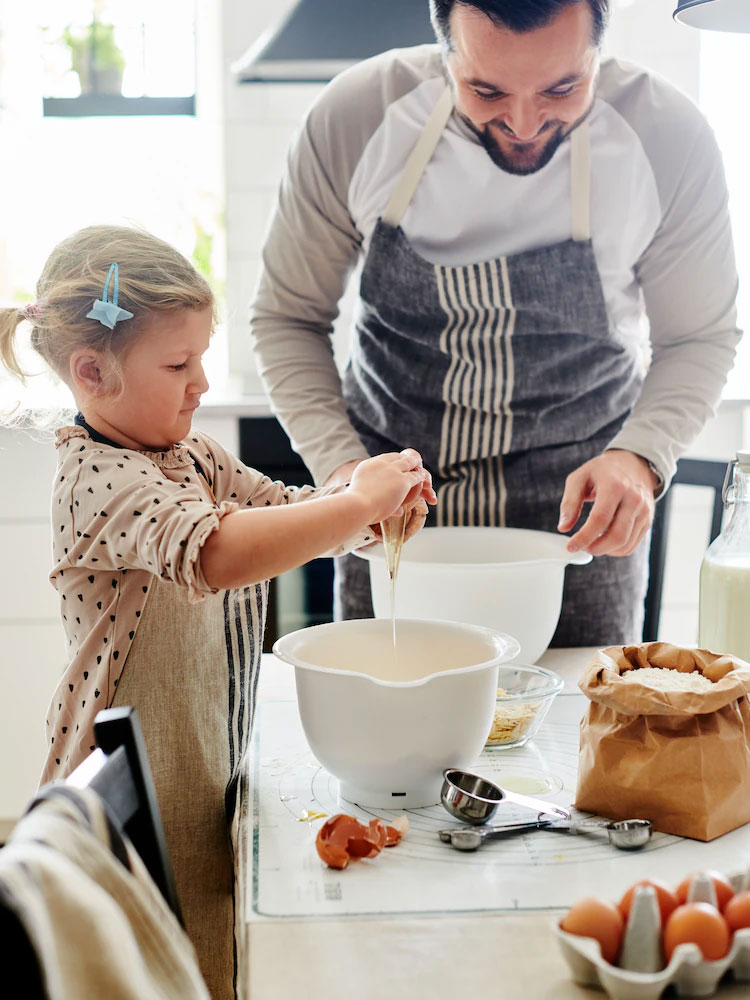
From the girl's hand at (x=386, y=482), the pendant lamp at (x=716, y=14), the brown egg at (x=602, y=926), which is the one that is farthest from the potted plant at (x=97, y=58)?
the brown egg at (x=602, y=926)

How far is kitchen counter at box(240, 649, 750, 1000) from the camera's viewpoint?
1.99 ft

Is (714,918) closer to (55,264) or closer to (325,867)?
(325,867)

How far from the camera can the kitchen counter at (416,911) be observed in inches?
23.9

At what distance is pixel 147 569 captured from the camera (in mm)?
899

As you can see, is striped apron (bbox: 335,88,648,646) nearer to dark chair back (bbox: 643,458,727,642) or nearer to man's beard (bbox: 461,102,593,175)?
man's beard (bbox: 461,102,593,175)

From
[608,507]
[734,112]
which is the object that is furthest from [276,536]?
A: [734,112]

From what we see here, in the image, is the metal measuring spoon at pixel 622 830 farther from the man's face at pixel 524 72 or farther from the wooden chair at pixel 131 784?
the man's face at pixel 524 72

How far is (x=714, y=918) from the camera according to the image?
1.86ft

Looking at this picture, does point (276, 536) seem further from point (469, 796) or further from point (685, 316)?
point (685, 316)

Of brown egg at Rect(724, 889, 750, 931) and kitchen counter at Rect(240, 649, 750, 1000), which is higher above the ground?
brown egg at Rect(724, 889, 750, 931)

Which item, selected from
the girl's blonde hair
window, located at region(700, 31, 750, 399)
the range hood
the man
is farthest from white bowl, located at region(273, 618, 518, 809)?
window, located at region(700, 31, 750, 399)

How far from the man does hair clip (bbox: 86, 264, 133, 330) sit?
1.37 feet

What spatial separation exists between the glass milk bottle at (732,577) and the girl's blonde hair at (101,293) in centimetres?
59

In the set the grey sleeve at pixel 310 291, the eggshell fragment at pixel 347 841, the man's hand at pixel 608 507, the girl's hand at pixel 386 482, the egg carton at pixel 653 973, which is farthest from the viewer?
the grey sleeve at pixel 310 291
